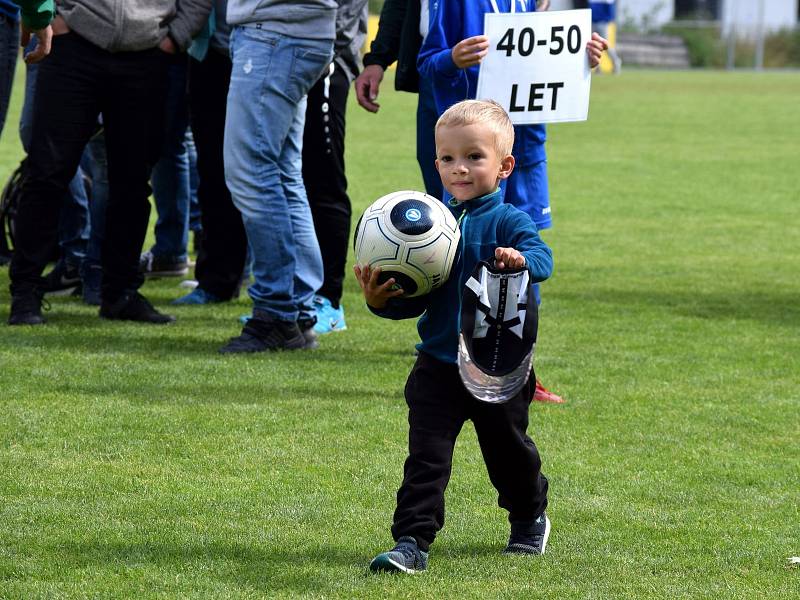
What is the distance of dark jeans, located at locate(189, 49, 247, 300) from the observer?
7.34 meters

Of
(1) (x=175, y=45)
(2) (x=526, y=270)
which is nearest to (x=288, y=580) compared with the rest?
(2) (x=526, y=270)

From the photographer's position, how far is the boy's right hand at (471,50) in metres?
5.45

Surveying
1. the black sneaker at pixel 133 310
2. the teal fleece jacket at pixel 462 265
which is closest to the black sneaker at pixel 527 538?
the teal fleece jacket at pixel 462 265

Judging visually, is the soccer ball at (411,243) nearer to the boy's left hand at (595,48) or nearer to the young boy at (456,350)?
the young boy at (456,350)

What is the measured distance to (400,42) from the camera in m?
6.18

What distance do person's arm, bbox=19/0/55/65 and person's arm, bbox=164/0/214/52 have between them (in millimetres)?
614

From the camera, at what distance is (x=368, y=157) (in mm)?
16688

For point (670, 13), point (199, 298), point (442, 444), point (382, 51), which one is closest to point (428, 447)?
point (442, 444)

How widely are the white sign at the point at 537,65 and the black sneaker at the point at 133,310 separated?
2455 mm

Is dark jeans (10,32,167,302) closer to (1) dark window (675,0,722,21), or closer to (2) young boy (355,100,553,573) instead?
(2) young boy (355,100,553,573)

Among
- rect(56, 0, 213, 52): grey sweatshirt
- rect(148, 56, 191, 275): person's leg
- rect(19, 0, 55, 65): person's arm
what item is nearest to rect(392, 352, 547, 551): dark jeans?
rect(19, 0, 55, 65): person's arm

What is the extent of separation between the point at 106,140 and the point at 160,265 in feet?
6.03

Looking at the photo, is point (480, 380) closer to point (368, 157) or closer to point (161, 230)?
point (161, 230)

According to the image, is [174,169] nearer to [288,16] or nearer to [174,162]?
[174,162]
